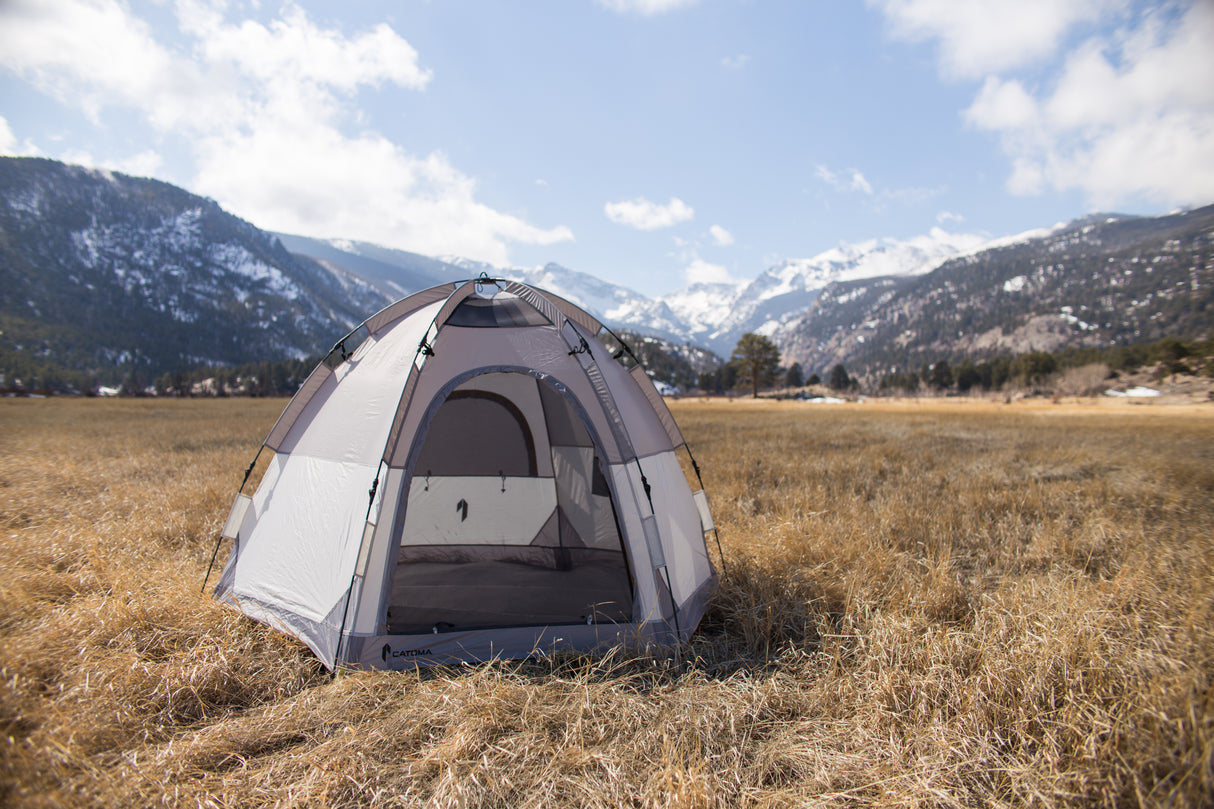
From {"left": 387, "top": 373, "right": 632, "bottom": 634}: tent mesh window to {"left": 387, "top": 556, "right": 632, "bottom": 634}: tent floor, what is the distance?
0.04m

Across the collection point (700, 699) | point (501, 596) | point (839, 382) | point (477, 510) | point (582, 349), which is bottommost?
point (501, 596)

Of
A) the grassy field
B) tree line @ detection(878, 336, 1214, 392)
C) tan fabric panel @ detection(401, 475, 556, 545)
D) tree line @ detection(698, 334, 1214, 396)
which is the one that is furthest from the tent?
tree line @ detection(878, 336, 1214, 392)

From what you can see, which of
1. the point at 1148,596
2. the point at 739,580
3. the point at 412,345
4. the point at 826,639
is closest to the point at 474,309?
the point at 412,345

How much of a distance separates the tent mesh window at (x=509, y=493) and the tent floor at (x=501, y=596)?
40 mm

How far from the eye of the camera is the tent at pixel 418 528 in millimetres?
3951

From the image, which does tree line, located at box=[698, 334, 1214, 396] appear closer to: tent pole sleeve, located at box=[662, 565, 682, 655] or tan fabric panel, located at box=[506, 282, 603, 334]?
tan fabric panel, located at box=[506, 282, 603, 334]

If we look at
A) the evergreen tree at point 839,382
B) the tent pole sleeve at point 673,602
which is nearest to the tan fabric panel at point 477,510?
the tent pole sleeve at point 673,602

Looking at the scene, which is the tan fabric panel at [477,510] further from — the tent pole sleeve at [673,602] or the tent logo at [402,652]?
the tent pole sleeve at [673,602]

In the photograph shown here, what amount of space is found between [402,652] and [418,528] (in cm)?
265

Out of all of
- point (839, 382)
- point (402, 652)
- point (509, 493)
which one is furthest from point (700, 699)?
point (839, 382)

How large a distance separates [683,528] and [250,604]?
12.3 feet

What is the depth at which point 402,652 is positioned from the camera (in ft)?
12.7

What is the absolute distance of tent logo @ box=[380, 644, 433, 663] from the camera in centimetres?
383

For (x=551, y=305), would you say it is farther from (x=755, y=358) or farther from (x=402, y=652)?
(x=755, y=358)
